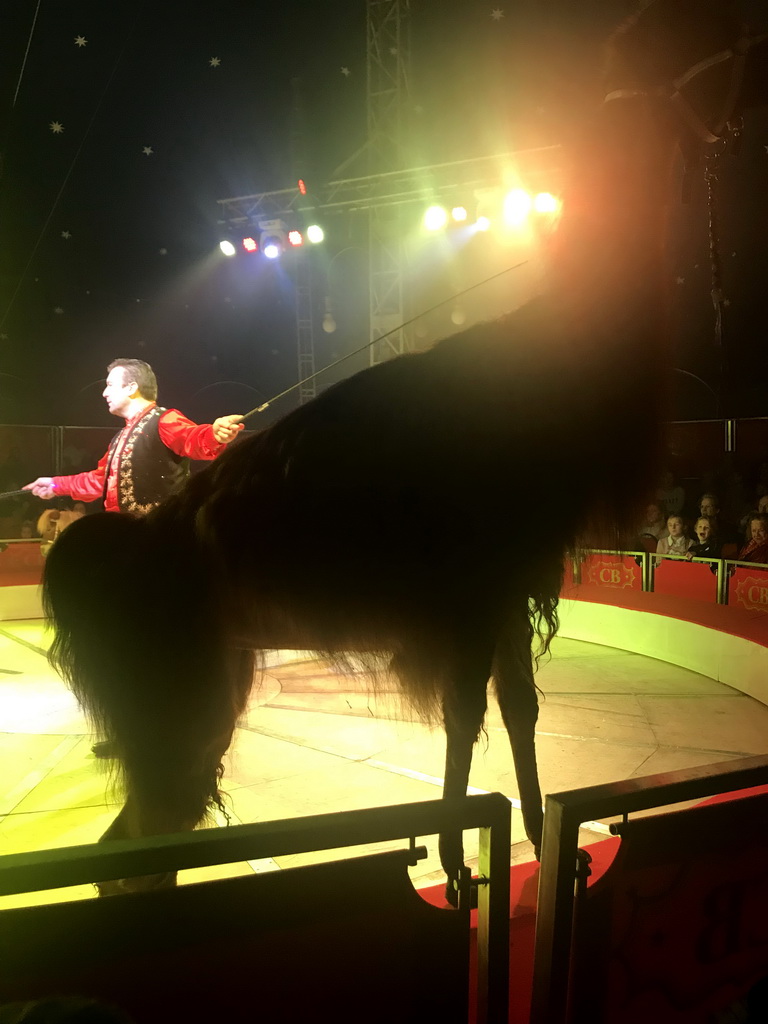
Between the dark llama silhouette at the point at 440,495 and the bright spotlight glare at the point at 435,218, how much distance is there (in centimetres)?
630

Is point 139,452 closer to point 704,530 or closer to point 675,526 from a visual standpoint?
point 675,526

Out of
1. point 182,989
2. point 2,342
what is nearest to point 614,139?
point 182,989

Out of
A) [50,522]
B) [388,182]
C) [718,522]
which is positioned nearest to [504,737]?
[718,522]

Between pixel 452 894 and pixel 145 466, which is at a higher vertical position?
pixel 145 466

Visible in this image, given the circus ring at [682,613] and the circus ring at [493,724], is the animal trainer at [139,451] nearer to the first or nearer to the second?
the circus ring at [493,724]

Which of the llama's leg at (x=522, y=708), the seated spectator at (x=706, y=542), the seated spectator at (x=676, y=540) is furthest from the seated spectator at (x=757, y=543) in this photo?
the llama's leg at (x=522, y=708)

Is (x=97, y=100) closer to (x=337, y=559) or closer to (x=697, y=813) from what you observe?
(x=337, y=559)

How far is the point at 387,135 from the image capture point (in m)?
6.79

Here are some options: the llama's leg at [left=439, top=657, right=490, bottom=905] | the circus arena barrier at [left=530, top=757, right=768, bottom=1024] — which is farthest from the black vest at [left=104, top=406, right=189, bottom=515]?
the circus arena barrier at [left=530, top=757, right=768, bottom=1024]

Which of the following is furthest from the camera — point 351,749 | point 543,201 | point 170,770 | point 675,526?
point 543,201

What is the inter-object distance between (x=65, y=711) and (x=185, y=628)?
3010mm

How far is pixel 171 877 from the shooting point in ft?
3.71

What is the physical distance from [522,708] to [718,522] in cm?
499

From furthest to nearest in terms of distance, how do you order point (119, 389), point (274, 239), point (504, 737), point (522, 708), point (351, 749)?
point (274, 239)
point (504, 737)
point (351, 749)
point (119, 389)
point (522, 708)
